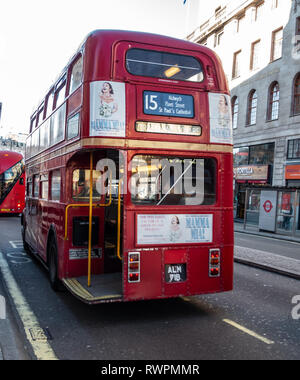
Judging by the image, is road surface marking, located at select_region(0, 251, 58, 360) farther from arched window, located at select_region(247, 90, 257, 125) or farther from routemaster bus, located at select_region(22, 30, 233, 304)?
arched window, located at select_region(247, 90, 257, 125)

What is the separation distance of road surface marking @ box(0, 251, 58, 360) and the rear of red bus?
4.26 ft

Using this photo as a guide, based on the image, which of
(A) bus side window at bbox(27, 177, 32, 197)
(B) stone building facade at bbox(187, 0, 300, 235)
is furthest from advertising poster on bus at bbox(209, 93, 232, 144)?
(B) stone building facade at bbox(187, 0, 300, 235)

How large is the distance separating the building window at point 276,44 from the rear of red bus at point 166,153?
23.0 meters

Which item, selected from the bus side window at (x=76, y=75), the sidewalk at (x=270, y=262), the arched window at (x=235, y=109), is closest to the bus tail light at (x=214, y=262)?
the bus side window at (x=76, y=75)

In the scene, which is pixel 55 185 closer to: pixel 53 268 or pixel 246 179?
pixel 53 268

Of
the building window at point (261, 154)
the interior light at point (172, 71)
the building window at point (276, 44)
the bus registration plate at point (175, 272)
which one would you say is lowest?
the bus registration plate at point (175, 272)

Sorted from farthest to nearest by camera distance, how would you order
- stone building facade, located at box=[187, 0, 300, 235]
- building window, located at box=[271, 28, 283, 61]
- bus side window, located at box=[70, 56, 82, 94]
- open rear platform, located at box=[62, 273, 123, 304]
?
1. building window, located at box=[271, 28, 283, 61]
2. stone building facade, located at box=[187, 0, 300, 235]
3. bus side window, located at box=[70, 56, 82, 94]
4. open rear platform, located at box=[62, 273, 123, 304]

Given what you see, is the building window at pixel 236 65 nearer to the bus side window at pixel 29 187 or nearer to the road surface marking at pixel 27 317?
the bus side window at pixel 29 187

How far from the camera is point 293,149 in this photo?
81.8 feet

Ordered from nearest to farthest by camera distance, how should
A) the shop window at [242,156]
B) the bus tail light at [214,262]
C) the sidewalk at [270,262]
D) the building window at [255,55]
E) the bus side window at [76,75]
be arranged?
the bus tail light at [214,262]
the bus side window at [76,75]
the sidewalk at [270,262]
the building window at [255,55]
the shop window at [242,156]

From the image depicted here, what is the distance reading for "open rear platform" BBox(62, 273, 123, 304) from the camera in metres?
5.68

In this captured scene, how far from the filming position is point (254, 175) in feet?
93.6

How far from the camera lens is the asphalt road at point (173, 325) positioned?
4812 millimetres
